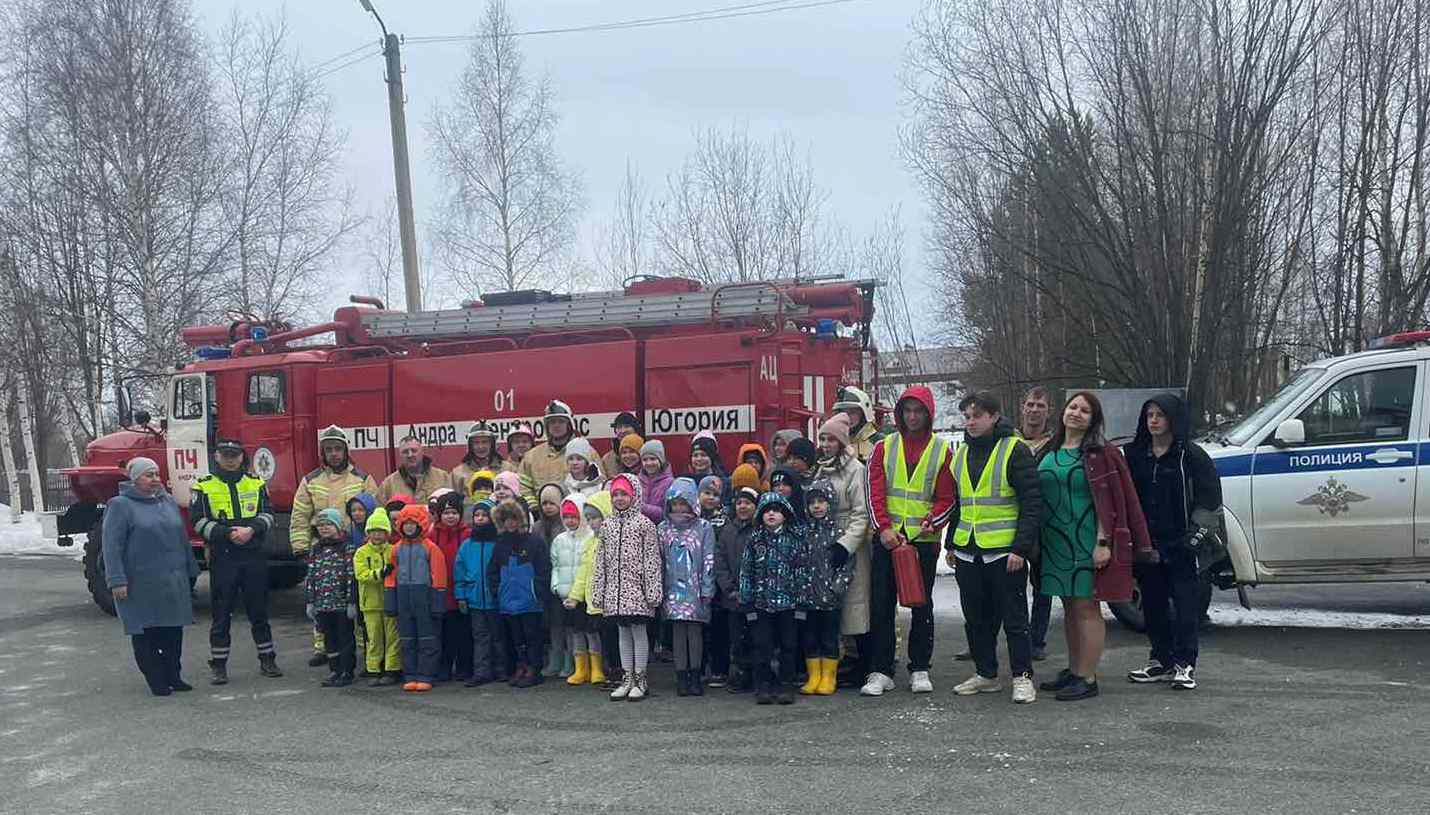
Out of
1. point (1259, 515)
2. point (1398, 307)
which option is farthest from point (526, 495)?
point (1398, 307)

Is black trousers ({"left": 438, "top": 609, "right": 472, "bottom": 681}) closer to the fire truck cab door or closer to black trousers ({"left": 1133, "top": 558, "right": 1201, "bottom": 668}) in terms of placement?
black trousers ({"left": 1133, "top": 558, "right": 1201, "bottom": 668})

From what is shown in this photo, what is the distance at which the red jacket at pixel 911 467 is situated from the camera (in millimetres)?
6719

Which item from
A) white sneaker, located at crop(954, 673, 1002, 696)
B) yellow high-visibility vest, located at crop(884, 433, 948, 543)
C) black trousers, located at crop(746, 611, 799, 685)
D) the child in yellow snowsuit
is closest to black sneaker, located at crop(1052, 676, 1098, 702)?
white sneaker, located at crop(954, 673, 1002, 696)

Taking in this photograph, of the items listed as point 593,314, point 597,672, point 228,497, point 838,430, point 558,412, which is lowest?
point 597,672

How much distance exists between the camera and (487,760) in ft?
19.4

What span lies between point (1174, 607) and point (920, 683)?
1709mm

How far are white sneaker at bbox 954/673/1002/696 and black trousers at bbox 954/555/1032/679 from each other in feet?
0.12

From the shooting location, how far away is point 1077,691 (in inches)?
259

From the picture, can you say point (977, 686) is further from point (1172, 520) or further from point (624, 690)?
point (624, 690)

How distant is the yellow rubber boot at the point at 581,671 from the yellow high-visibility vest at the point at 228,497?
2885 millimetres

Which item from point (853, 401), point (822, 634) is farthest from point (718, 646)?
point (853, 401)

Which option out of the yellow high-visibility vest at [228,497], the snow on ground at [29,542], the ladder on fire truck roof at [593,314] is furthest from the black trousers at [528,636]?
the snow on ground at [29,542]

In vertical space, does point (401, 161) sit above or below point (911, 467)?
above

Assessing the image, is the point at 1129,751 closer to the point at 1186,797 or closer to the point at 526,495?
the point at 1186,797
